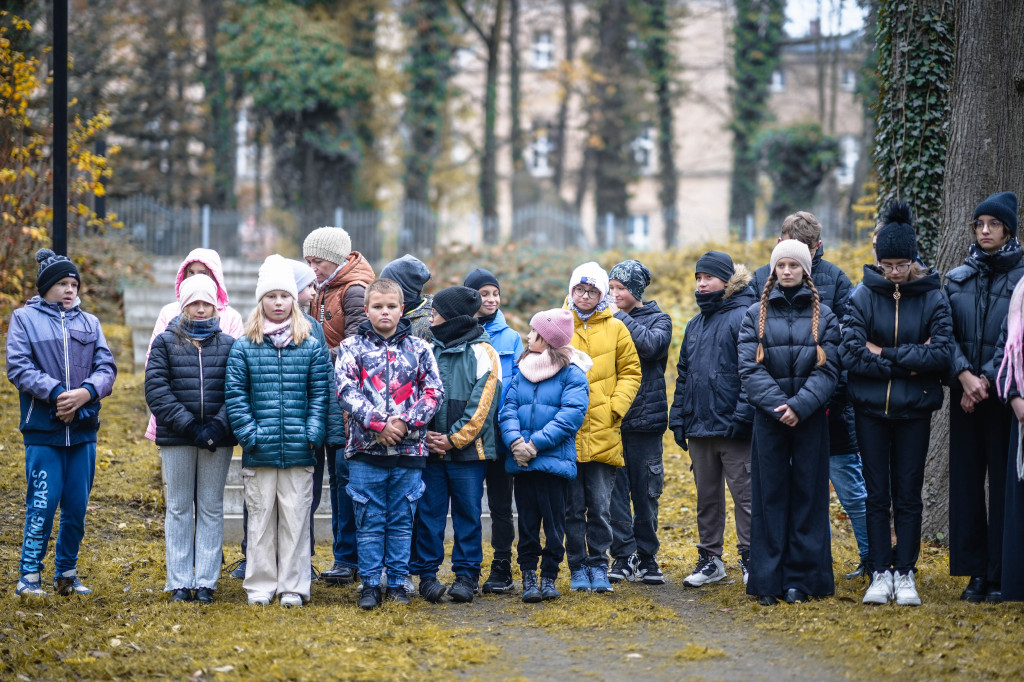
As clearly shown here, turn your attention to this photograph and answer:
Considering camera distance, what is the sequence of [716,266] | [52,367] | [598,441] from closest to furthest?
1. [52,367]
2. [598,441]
3. [716,266]

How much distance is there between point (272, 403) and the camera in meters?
6.00

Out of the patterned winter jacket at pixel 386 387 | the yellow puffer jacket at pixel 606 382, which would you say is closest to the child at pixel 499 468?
the yellow puffer jacket at pixel 606 382

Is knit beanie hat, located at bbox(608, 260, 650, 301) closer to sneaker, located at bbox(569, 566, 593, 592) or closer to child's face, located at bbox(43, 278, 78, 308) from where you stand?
sneaker, located at bbox(569, 566, 593, 592)

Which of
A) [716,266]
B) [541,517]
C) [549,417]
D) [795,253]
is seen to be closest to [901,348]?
[795,253]

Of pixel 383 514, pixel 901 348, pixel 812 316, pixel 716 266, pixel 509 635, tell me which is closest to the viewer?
pixel 509 635

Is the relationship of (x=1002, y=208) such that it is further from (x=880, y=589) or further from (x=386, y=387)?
(x=386, y=387)

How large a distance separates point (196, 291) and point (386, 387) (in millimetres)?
1326

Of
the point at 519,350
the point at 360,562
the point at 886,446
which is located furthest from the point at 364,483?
the point at 886,446

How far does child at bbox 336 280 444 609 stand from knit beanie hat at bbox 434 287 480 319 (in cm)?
33

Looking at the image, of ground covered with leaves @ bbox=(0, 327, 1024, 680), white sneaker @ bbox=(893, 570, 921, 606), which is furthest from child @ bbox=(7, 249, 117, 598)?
white sneaker @ bbox=(893, 570, 921, 606)

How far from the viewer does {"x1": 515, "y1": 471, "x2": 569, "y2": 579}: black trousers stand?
21.0ft

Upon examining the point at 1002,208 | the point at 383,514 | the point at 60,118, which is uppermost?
the point at 60,118

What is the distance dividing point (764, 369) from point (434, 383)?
2004 millimetres

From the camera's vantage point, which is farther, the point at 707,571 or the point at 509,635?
the point at 707,571
